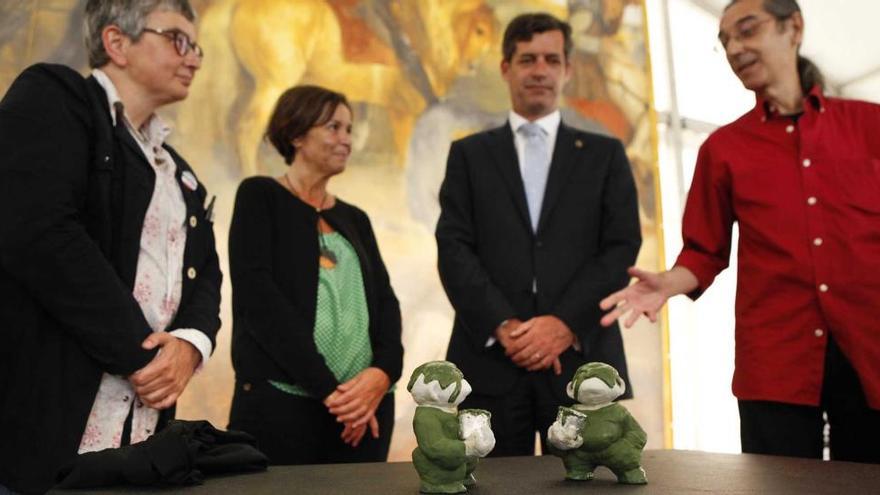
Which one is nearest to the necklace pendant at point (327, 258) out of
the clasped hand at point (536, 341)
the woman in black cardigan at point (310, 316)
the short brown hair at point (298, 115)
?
the woman in black cardigan at point (310, 316)

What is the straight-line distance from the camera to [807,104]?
8.29 ft

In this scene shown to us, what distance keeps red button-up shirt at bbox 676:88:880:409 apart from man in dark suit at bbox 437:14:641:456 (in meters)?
0.42

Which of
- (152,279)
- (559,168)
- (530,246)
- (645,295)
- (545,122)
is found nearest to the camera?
(152,279)

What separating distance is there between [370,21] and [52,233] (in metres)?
3.80

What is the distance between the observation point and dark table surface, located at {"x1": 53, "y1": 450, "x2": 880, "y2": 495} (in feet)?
4.69

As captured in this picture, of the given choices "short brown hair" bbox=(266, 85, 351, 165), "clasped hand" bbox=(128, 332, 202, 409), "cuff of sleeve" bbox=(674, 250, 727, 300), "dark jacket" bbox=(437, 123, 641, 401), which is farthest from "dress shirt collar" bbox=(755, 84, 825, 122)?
"clasped hand" bbox=(128, 332, 202, 409)

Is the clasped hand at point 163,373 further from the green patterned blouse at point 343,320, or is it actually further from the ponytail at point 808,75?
the ponytail at point 808,75

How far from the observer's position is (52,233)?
1983mm

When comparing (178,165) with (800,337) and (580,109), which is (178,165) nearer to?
(800,337)

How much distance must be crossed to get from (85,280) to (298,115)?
133 centimetres

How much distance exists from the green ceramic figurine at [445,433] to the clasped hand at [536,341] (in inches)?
49.7

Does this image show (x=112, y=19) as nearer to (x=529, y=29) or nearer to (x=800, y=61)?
(x=529, y=29)

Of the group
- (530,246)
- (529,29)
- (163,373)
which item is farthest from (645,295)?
(529,29)

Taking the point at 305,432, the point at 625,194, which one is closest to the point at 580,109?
the point at 625,194
